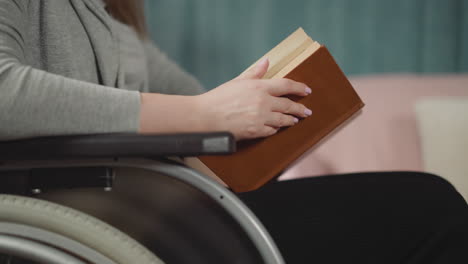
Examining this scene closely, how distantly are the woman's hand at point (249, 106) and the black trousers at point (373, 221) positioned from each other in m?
0.18

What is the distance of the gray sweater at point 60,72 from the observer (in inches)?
20.9

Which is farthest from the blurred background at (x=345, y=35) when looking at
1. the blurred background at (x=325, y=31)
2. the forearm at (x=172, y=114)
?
the forearm at (x=172, y=114)

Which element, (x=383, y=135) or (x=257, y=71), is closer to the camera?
(x=257, y=71)

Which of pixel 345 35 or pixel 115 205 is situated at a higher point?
pixel 345 35

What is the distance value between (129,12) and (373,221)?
0.72 m

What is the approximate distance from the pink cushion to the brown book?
0.76 m

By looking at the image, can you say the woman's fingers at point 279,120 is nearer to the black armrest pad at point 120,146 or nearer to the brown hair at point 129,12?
the black armrest pad at point 120,146

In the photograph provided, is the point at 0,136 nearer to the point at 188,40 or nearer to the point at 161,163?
the point at 161,163

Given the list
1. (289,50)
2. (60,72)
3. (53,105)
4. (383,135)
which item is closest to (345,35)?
(383,135)

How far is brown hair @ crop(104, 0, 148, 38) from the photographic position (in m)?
1.06

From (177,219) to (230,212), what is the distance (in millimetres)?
97

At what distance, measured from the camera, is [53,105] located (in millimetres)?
537

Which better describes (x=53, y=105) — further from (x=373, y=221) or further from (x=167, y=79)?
(x=167, y=79)

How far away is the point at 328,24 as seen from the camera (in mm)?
1773
